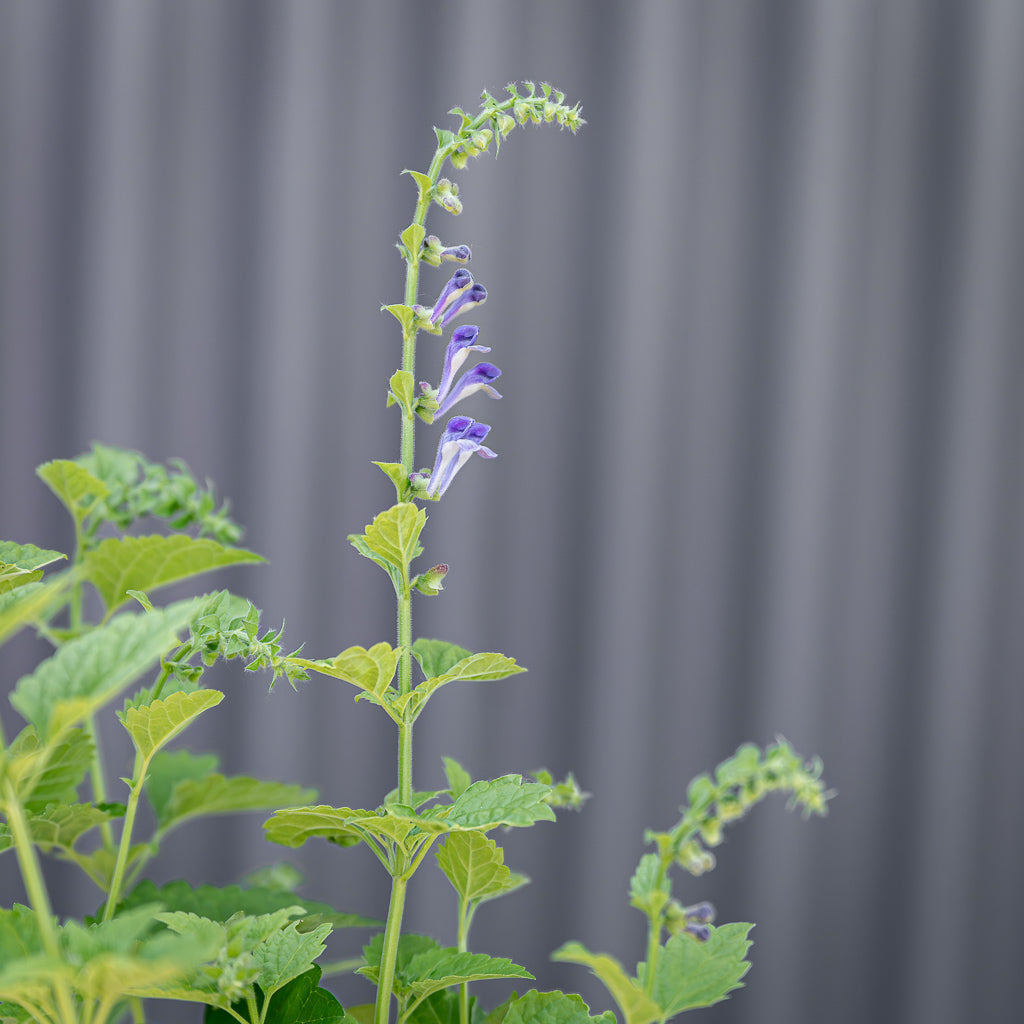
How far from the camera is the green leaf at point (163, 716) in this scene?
26 cm

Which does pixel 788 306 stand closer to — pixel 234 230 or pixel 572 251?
pixel 572 251

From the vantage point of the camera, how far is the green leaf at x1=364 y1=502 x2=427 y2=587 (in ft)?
0.82

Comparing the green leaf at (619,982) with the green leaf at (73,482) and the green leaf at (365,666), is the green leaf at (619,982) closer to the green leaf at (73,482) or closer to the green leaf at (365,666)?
the green leaf at (365,666)

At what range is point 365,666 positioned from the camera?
0.25 meters

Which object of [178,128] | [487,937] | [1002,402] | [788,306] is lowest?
[487,937]

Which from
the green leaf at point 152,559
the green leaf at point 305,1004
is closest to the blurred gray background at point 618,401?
the green leaf at point 152,559

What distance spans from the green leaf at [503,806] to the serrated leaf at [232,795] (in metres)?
0.16

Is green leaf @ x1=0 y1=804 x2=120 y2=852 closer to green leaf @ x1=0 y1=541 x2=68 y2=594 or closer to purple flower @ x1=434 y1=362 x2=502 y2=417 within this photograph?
green leaf @ x1=0 y1=541 x2=68 y2=594

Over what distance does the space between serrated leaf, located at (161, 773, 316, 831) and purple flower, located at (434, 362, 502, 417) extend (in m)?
0.17

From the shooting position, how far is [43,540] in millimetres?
1471

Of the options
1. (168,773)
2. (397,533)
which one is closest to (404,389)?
(397,533)

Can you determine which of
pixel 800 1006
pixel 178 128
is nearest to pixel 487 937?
pixel 800 1006

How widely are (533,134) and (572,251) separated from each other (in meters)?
0.19

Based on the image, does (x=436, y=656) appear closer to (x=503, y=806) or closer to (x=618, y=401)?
(x=503, y=806)
